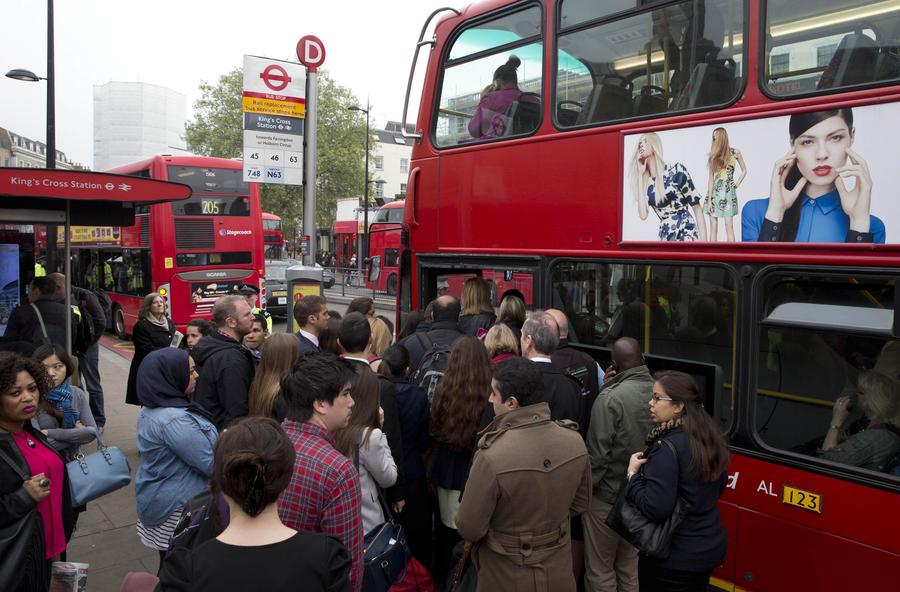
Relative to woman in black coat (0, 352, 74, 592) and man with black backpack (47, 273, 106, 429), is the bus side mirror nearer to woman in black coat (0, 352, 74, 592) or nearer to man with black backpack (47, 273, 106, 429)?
man with black backpack (47, 273, 106, 429)

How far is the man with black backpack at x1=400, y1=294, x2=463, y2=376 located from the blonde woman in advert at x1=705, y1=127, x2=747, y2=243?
1867 millimetres

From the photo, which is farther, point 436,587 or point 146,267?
point 146,267

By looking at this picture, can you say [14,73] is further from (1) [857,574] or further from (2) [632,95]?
(1) [857,574]

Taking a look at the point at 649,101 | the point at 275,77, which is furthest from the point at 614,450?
the point at 275,77

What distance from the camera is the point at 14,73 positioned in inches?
564

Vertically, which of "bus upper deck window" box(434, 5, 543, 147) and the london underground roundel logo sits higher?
the london underground roundel logo

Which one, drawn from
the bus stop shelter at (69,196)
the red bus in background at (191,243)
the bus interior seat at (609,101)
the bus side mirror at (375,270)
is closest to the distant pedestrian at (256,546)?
the bus interior seat at (609,101)

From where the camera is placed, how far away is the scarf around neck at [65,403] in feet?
15.0

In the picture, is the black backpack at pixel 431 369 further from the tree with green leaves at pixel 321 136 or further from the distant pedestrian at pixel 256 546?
the tree with green leaves at pixel 321 136

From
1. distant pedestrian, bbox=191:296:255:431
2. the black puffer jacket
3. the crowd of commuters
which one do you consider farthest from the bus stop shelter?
the black puffer jacket

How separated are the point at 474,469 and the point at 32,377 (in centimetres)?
206

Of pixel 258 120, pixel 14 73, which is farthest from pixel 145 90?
pixel 258 120

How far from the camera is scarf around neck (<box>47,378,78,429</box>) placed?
4.57 meters

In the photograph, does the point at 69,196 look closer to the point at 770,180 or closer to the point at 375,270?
the point at 375,270
